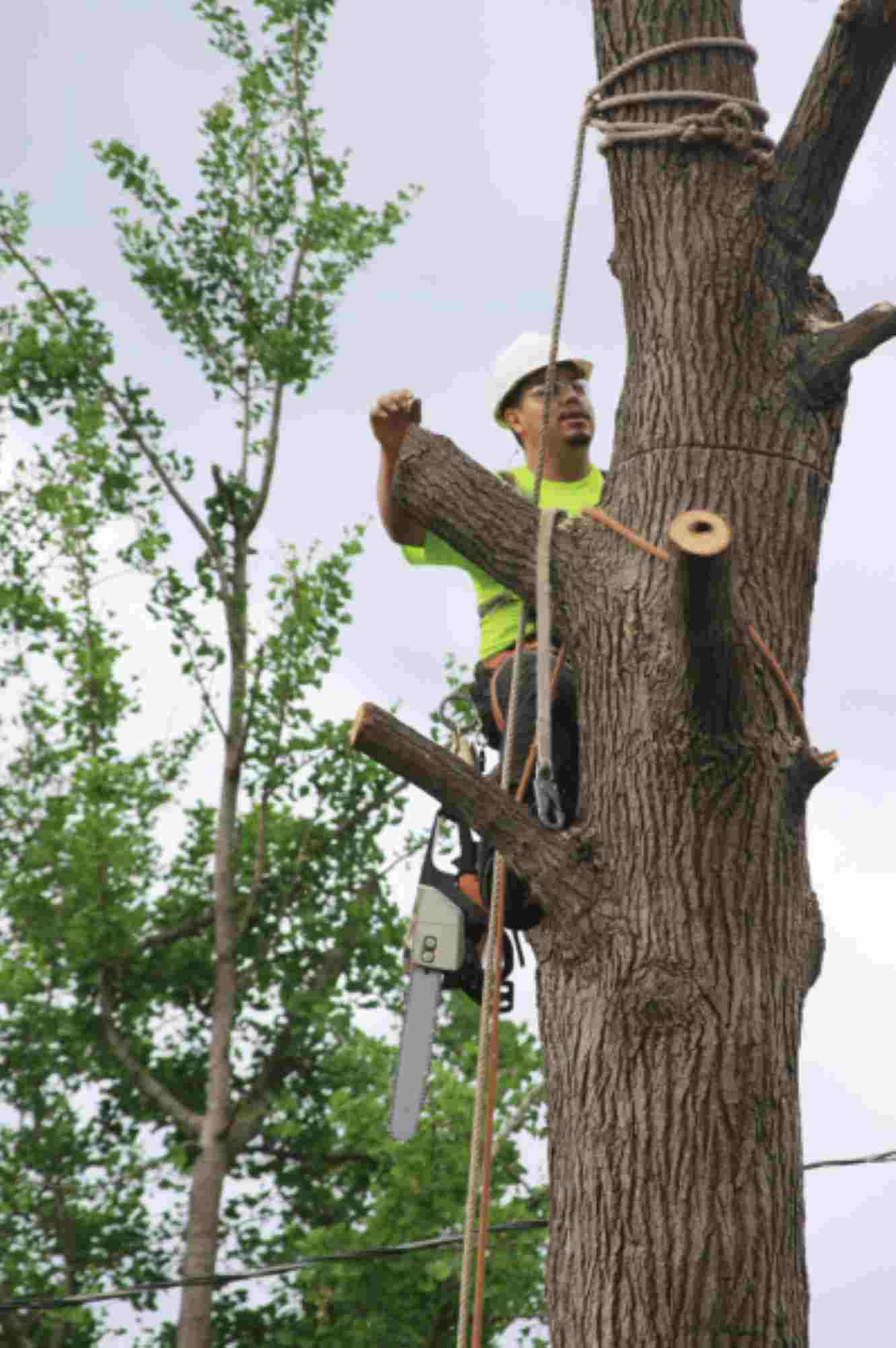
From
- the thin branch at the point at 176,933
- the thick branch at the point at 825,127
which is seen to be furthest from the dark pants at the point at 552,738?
the thin branch at the point at 176,933

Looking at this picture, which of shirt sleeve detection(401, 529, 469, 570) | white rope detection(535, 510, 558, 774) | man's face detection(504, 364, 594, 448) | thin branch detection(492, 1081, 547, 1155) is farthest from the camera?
thin branch detection(492, 1081, 547, 1155)

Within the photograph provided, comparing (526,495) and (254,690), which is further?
(254,690)

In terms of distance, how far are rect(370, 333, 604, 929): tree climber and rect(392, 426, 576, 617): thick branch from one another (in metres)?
0.06

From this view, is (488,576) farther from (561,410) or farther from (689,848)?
(689,848)

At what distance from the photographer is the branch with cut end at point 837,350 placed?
3.18 m

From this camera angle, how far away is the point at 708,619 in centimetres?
275

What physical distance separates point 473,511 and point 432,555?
1.72 ft

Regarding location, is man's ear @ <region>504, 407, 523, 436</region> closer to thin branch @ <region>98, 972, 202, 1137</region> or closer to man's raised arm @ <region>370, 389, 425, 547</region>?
man's raised arm @ <region>370, 389, 425, 547</region>

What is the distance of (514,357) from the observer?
418 centimetres

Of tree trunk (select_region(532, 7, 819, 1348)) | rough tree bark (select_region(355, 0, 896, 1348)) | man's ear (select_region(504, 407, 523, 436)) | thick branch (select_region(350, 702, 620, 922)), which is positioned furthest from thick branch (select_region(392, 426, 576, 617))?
man's ear (select_region(504, 407, 523, 436))

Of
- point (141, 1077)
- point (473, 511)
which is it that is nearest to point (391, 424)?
point (473, 511)

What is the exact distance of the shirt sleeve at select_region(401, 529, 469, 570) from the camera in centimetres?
372

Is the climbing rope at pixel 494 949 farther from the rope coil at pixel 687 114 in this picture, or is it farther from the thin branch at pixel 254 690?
the thin branch at pixel 254 690

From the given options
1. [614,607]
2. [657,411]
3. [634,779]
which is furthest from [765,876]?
[657,411]
